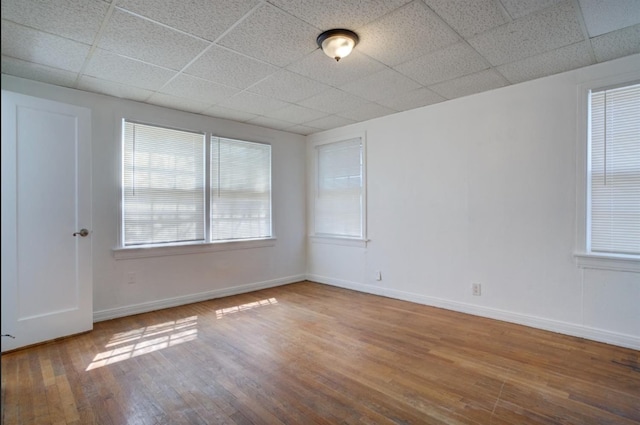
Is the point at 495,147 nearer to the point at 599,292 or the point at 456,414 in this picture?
the point at 599,292

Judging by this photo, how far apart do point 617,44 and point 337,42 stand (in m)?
2.30

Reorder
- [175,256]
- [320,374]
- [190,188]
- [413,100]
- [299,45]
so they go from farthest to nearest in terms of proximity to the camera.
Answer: [190,188]
[175,256]
[413,100]
[299,45]
[320,374]

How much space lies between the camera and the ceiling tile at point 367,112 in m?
4.57

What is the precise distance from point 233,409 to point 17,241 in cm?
255

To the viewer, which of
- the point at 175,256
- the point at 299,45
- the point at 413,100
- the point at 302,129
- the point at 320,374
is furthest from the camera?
the point at 302,129

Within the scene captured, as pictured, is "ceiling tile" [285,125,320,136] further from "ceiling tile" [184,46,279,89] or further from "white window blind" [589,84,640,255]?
"white window blind" [589,84,640,255]

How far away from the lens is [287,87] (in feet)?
12.6

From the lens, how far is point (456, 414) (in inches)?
91.1

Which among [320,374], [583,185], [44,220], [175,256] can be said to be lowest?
[320,374]

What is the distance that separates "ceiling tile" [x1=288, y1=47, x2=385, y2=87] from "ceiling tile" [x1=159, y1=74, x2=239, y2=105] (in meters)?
0.92

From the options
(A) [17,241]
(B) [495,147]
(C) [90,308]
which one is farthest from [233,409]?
(B) [495,147]

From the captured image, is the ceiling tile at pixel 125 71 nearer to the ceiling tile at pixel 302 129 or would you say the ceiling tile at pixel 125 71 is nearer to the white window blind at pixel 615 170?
the ceiling tile at pixel 302 129

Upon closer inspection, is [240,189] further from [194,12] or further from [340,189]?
[194,12]

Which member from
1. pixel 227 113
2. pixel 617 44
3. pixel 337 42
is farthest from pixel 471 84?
pixel 227 113
